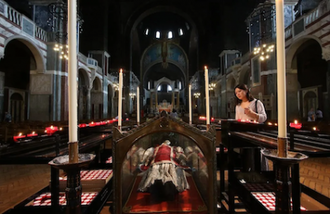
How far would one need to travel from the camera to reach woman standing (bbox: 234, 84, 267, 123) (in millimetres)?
2184

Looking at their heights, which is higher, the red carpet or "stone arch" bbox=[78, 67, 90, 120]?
"stone arch" bbox=[78, 67, 90, 120]

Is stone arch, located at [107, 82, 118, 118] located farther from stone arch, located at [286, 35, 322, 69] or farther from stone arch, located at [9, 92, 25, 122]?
stone arch, located at [286, 35, 322, 69]

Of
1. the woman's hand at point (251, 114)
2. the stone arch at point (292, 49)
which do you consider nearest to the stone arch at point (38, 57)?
the woman's hand at point (251, 114)

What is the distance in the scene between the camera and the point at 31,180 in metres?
3.42

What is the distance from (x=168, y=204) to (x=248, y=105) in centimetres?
172

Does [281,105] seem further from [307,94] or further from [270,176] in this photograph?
[307,94]

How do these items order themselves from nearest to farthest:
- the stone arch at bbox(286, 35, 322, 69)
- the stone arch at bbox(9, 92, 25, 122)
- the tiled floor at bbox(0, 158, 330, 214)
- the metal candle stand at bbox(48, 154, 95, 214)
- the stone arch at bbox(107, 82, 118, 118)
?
the metal candle stand at bbox(48, 154, 95, 214) → the tiled floor at bbox(0, 158, 330, 214) → the stone arch at bbox(286, 35, 322, 69) → the stone arch at bbox(9, 92, 25, 122) → the stone arch at bbox(107, 82, 118, 118)

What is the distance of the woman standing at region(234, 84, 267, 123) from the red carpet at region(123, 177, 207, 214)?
48.8 inches

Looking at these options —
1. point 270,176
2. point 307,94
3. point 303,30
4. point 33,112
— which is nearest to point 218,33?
point 307,94

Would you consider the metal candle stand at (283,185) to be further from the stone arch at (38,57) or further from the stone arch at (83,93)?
the stone arch at (83,93)

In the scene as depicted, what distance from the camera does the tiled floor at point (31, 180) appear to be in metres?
2.71

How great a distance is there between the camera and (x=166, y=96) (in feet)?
136

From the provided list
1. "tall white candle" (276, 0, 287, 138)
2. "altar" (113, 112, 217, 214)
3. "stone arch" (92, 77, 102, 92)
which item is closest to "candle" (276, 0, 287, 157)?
"tall white candle" (276, 0, 287, 138)

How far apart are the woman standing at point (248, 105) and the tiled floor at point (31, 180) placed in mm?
1942
